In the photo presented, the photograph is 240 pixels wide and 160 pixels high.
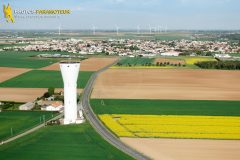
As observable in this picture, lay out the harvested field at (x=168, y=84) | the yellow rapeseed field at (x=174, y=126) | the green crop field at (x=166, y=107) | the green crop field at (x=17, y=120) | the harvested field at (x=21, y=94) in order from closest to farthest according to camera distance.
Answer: the yellow rapeseed field at (x=174, y=126) < the green crop field at (x=17, y=120) < the green crop field at (x=166, y=107) < the harvested field at (x=21, y=94) < the harvested field at (x=168, y=84)

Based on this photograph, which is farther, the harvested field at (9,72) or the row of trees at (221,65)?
the row of trees at (221,65)

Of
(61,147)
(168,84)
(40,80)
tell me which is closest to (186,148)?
(61,147)

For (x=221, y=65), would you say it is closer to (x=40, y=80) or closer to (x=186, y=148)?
(x=40, y=80)

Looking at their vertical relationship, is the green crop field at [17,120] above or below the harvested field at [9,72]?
below

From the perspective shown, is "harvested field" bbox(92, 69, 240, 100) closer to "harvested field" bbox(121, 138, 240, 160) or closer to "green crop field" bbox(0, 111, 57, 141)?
"green crop field" bbox(0, 111, 57, 141)

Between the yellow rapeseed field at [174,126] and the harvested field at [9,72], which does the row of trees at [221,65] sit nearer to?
the harvested field at [9,72]

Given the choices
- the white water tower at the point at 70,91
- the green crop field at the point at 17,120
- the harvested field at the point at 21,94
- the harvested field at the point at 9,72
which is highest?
the white water tower at the point at 70,91

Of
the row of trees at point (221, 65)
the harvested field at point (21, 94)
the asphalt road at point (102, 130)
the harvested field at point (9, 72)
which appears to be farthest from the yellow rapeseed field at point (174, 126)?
the row of trees at point (221, 65)
